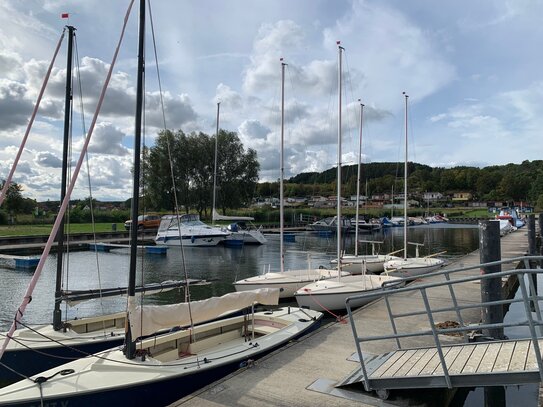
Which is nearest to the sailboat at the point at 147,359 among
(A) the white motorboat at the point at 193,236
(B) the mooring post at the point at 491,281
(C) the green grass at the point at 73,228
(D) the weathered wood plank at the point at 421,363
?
(D) the weathered wood plank at the point at 421,363

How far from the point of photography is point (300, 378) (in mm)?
7398

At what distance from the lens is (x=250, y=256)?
38.5 meters

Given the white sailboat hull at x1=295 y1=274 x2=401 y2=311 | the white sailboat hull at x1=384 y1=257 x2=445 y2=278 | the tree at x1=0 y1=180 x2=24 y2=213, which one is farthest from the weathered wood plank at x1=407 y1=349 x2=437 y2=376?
the tree at x1=0 y1=180 x2=24 y2=213

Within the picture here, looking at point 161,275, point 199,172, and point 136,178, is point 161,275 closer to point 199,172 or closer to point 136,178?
point 136,178

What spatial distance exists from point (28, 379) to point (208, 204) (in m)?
58.8

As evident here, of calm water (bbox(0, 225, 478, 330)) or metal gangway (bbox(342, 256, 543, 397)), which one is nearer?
metal gangway (bbox(342, 256, 543, 397))

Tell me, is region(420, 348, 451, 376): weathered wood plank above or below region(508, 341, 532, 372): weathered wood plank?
below

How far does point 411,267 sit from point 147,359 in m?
18.2

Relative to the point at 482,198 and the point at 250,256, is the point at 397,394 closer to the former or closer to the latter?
the point at 250,256

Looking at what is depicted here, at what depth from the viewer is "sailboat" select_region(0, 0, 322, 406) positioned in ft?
22.4

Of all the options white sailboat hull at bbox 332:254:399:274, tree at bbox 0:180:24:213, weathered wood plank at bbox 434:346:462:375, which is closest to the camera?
weathered wood plank at bbox 434:346:462:375

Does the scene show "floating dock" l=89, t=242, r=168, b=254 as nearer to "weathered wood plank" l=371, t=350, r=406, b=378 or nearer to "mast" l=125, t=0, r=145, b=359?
"mast" l=125, t=0, r=145, b=359

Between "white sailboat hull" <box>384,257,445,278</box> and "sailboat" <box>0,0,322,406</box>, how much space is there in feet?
42.6

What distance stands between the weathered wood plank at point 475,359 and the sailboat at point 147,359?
165 inches
